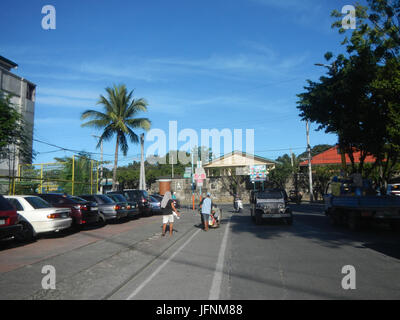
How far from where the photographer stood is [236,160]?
2303 inches

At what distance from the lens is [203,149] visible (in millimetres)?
83312

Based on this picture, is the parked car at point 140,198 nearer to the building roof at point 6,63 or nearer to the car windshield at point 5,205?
the car windshield at point 5,205

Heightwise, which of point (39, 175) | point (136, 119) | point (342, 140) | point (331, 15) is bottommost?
point (39, 175)

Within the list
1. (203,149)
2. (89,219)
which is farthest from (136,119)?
(203,149)

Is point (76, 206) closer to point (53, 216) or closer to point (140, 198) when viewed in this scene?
point (53, 216)

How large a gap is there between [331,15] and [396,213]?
12397 millimetres

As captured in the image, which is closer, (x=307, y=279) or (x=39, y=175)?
(x=307, y=279)

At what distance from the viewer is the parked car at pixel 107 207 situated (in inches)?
659

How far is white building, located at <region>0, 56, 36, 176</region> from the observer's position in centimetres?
2720

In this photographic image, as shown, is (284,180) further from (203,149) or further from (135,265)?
(135,265)

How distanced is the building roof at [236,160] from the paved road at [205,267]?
149 ft

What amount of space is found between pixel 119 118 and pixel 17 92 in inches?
342
